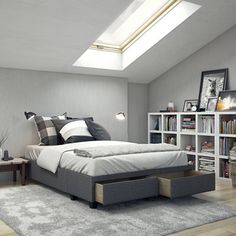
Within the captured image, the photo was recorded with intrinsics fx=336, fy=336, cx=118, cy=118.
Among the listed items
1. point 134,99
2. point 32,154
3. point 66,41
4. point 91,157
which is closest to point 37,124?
point 32,154

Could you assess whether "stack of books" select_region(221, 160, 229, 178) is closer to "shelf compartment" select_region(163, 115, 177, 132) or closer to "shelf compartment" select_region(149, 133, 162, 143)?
"shelf compartment" select_region(163, 115, 177, 132)

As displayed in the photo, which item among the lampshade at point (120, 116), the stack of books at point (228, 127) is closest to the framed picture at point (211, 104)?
the stack of books at point (228, 127)

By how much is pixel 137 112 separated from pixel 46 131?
2252 millimetres

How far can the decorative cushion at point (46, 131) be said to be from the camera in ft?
15.8

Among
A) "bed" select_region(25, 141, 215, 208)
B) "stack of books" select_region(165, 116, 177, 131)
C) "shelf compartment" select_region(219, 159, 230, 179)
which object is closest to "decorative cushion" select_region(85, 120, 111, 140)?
"bed" select_region(25, 141, 215, 208)

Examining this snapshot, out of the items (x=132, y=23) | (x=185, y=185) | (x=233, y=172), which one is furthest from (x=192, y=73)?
(x=185, y=185)

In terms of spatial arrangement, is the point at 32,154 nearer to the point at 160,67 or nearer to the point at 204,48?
the point at 160,67

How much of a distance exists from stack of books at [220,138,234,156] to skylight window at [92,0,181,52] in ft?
6.72

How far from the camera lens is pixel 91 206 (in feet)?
11.1

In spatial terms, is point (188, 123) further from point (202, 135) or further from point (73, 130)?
point (73, 130)

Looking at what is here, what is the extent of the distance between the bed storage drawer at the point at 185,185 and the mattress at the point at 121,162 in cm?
19

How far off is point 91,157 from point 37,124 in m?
1.83

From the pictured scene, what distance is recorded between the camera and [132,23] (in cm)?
521

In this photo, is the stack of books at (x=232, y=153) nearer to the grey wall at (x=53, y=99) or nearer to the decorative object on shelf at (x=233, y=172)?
the decorative object on shelf at (x=233, y=172)
